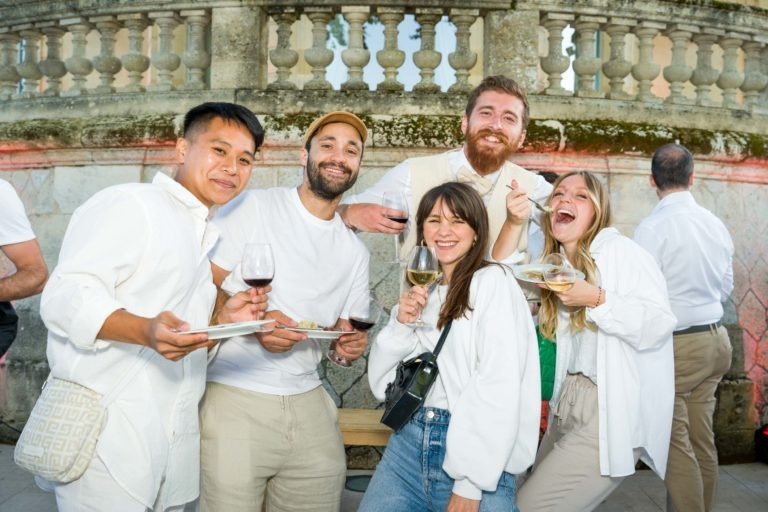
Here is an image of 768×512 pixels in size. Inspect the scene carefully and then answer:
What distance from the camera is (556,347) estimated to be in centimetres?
297

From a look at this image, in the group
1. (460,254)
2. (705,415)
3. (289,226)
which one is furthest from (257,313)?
(705,415)

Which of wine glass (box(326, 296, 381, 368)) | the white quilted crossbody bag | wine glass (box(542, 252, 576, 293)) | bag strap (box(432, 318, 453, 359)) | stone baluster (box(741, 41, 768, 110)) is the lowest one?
the white quilted crossbody bag

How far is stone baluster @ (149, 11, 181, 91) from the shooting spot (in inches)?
210

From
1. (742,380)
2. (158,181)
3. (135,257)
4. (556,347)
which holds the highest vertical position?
(158,181)

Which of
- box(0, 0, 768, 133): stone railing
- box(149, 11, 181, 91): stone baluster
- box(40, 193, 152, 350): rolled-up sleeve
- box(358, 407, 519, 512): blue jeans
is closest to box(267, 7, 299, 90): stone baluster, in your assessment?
box(0, 0, 768, 133): stone railing

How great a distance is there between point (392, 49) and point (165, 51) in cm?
165

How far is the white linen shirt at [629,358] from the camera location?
273 cm

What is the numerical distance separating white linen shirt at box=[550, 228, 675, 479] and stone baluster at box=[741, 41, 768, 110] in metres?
3.60

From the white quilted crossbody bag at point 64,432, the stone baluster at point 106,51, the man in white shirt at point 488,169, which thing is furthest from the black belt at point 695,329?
the stone baluster at point 106,51

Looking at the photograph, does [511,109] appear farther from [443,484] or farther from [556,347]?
[443,484]

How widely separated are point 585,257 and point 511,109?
0.79 metres

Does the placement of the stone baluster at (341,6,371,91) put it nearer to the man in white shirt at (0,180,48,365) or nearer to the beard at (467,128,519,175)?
the beard at (467,128,519,175)

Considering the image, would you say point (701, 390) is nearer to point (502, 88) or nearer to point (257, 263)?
point (502, 88)

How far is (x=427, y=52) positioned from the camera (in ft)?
16.7
